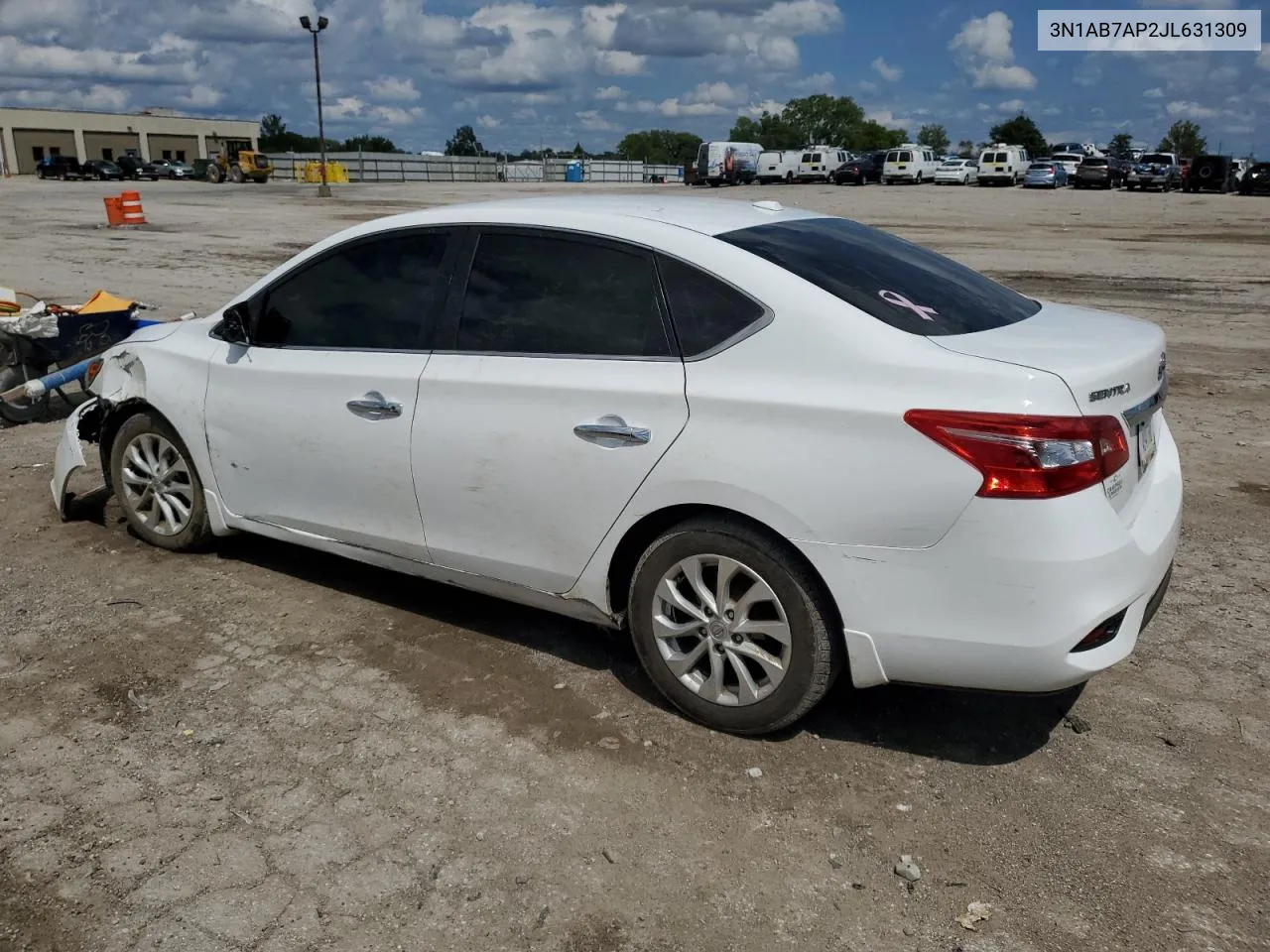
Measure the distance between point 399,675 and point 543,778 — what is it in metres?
0.94

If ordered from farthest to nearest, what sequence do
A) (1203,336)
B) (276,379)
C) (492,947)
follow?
(1203,336)
(276,379)
(492,947)

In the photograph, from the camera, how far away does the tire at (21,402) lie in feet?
25.3

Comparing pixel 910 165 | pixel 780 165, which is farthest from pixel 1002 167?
pixel 780 165

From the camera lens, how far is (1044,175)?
1969 inches

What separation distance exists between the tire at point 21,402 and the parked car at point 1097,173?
50.7 meters

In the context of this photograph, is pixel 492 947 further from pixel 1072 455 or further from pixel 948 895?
pixel 1072 455

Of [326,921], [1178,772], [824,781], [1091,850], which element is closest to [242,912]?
[326,921]

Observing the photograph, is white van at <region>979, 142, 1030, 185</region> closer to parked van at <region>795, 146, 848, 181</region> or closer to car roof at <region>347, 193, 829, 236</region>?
parked van at <region>795, 146, 848, 181</region>

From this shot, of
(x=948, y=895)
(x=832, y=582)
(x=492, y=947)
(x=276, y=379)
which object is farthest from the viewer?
(x=276, y=379)

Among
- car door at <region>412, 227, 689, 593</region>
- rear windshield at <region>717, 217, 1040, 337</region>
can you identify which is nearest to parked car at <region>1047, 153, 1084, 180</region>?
rear windshield at <region>717, 217, 1040, 337</region>

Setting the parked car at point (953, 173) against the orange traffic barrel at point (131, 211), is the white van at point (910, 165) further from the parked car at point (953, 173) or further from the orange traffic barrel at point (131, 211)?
the orange traffic barrel at point (131, 211)

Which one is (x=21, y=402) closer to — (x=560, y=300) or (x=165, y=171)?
(x=560, y=300)

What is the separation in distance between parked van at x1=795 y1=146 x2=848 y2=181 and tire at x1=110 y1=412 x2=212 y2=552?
54.6 meters

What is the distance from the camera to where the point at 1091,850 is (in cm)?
299
